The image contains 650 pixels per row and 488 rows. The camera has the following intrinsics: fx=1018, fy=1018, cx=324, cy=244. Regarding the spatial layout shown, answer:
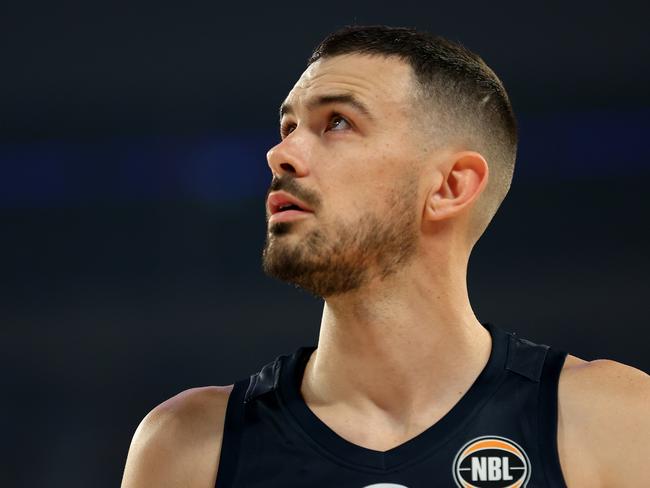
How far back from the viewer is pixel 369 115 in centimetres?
204

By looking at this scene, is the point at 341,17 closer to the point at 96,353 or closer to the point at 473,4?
the point at 473,4

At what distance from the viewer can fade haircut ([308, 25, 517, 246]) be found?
6.98 ft

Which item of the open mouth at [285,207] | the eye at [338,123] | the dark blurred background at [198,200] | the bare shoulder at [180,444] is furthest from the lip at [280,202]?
the dark blurred background at [198,200]

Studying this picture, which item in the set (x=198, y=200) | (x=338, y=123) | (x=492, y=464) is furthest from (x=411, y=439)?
(x=198, y=200)

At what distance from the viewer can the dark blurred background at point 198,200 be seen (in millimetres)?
3889

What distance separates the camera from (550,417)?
1.97m

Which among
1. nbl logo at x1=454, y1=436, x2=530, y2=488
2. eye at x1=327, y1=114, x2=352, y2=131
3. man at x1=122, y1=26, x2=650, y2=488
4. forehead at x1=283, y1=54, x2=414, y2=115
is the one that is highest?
forehead at x1=283, y1=54, x2=414, y2=115

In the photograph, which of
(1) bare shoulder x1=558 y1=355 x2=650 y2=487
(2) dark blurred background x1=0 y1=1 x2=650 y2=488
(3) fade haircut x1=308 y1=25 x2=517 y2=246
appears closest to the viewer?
(1) bare shoulder x1=558 y1=355 x2=650 y2=487

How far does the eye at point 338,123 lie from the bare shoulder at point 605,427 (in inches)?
26.5

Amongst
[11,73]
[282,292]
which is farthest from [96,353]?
[11,73]

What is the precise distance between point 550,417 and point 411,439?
0.89 ft

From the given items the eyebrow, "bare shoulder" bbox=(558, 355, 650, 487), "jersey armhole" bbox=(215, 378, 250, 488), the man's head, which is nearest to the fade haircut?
the man's head

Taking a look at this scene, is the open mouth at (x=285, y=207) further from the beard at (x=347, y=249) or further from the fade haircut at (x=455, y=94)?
the fade haircut at (x=455, y=94)

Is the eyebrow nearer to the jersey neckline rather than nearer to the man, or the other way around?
the man
